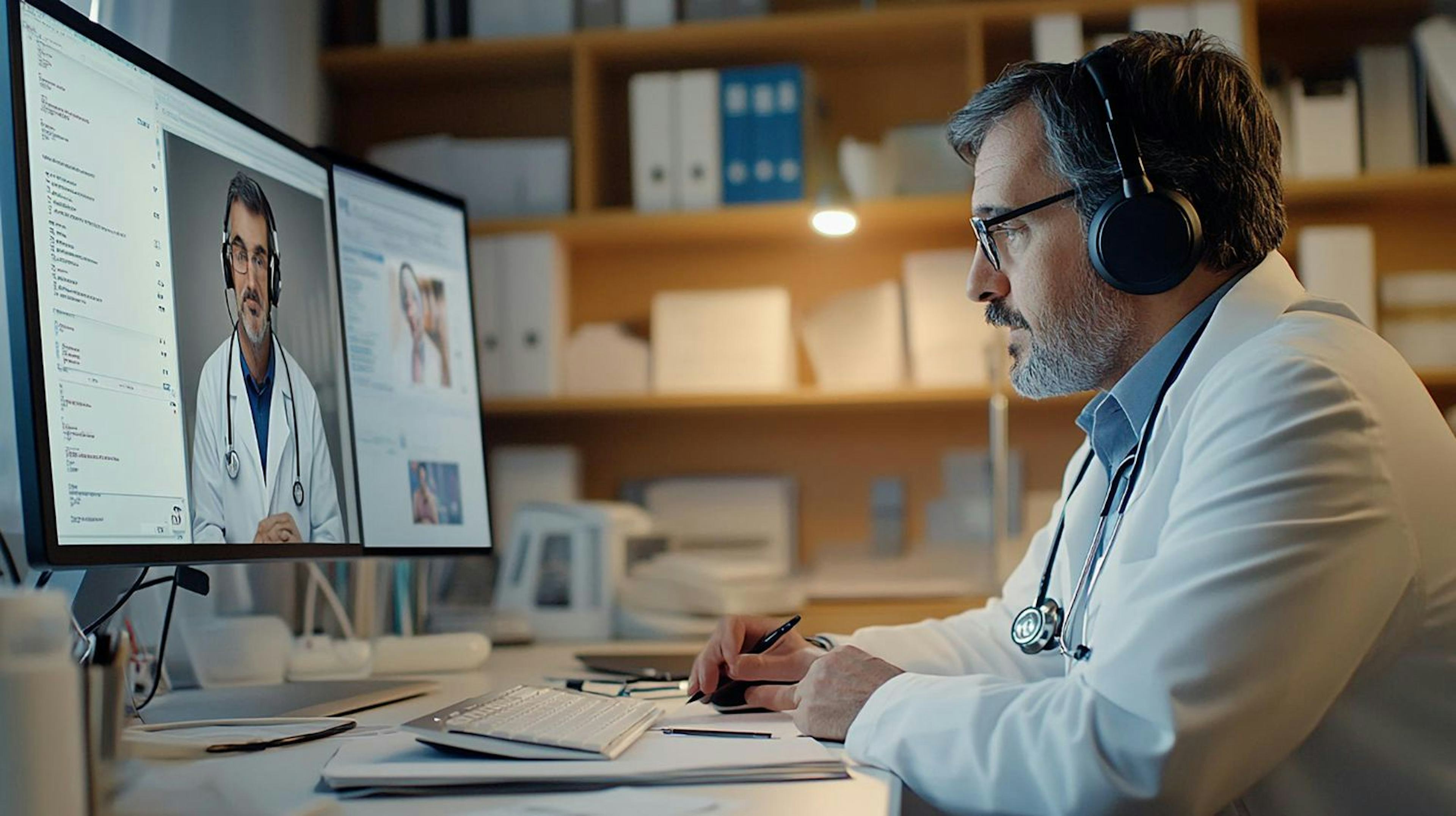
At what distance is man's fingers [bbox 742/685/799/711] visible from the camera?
122cm

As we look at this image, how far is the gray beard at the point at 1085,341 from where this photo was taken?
4.22 feet

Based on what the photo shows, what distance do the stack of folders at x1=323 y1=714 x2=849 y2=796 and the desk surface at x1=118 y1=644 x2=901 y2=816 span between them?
0.04ft

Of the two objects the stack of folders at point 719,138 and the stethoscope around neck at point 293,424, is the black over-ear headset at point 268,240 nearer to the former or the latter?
the stethoscope around neck at point 293,424

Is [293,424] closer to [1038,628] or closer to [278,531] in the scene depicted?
[278,531]

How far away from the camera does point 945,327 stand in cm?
282

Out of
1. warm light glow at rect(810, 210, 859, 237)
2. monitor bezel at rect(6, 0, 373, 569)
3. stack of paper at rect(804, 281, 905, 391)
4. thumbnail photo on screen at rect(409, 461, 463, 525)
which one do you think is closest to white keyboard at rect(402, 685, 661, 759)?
monitor bezel at rect(6, 0, 373, 569)

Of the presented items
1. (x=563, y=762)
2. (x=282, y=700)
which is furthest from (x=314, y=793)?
(x=282, y=700)

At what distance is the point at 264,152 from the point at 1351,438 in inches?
39.9

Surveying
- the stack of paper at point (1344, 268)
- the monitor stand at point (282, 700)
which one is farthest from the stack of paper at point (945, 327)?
the monitor stand at point (282, 700)

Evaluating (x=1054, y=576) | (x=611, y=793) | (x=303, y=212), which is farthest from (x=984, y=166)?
(x=611, y=793)

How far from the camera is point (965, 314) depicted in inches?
110

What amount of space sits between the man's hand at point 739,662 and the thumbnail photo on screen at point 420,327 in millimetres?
559

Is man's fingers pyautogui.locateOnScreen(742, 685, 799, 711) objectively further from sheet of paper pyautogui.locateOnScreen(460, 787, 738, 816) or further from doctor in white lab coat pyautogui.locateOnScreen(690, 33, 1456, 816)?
sheet of paper pyautogui.locateOnScreen(460, 787, 738, 816)

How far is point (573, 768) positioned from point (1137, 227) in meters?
0.68
